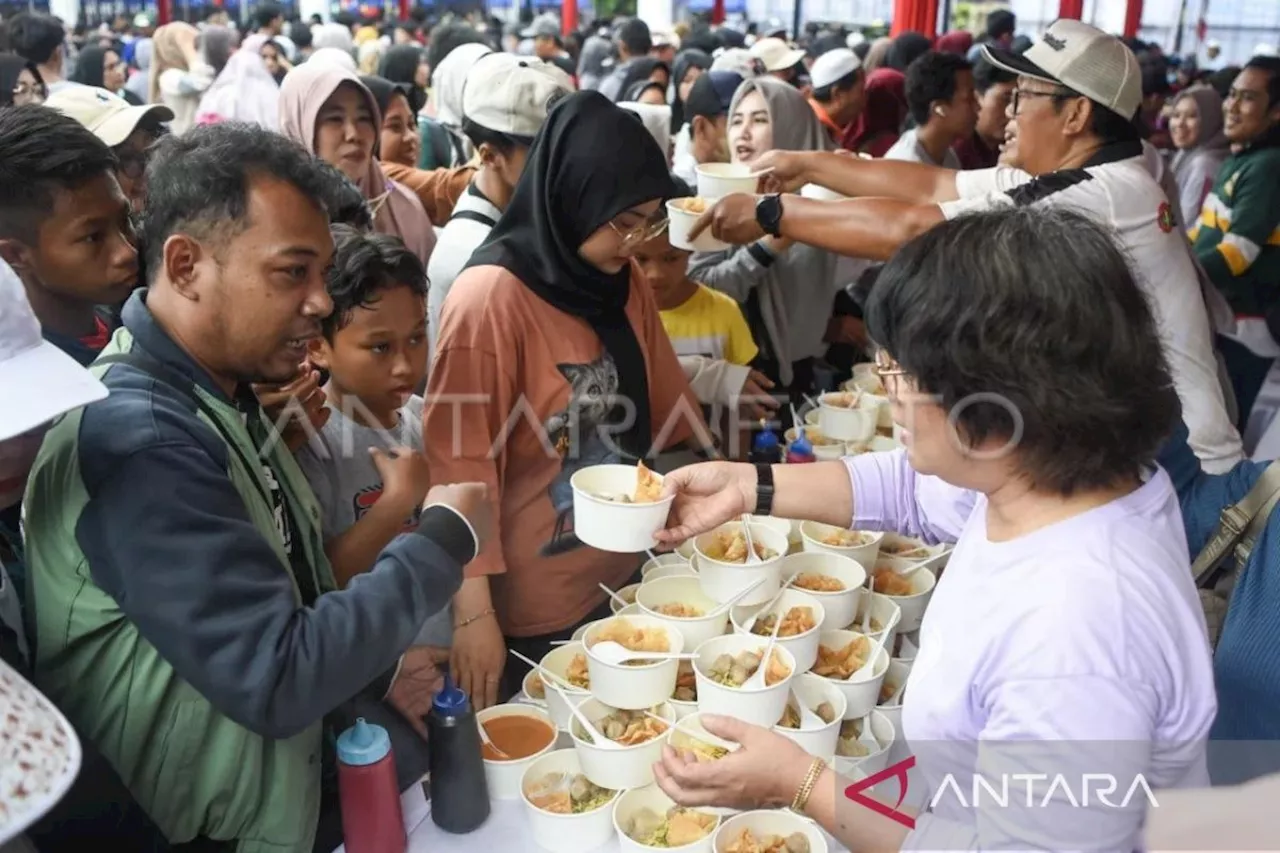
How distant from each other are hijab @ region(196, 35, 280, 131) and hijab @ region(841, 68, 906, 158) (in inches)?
127

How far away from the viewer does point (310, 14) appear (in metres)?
18.0

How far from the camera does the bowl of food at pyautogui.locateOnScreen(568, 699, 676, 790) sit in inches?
59.5

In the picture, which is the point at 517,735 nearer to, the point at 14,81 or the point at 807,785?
the point at 807,785

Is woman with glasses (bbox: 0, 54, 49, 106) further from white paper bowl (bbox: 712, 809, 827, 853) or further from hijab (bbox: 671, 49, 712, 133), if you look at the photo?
white paper bowl (bbox: 712, 809, 827, 853)

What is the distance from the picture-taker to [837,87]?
5.36 m

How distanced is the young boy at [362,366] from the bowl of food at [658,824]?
2.03 ft

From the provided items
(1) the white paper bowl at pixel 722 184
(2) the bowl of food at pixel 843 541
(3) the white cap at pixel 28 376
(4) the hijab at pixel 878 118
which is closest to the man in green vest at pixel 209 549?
(3) the white cap at pixel 28 376

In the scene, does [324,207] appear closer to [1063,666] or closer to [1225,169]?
[1063,666]

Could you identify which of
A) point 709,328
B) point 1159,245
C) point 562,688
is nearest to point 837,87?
point 709,328

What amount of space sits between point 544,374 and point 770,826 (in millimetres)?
995


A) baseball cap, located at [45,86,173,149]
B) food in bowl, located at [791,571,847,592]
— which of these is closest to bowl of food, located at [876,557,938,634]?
food in bowl, located at [791,571,847,592]

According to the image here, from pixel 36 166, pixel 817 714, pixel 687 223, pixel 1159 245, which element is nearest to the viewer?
pixel 817 714

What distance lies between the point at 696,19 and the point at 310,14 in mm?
7160

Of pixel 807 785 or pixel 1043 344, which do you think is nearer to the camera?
pixel 1043 344
